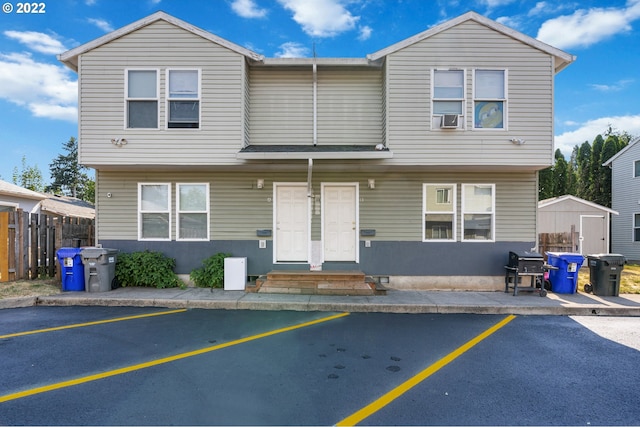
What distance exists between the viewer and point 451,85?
8273 mm

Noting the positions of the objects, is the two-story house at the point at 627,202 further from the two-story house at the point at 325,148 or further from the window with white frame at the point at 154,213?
the window with white frame at the point at 154,213

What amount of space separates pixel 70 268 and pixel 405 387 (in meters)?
8.30

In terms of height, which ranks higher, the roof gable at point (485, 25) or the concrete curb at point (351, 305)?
the roof gable at point (485, 25)

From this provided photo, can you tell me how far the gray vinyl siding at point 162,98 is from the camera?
8.09 metres

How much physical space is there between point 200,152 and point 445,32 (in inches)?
269

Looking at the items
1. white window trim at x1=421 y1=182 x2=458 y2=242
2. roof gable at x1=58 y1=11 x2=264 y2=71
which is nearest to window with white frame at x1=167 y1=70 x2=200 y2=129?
roof gable at x1=58 y1=11 x2=264 y2=71

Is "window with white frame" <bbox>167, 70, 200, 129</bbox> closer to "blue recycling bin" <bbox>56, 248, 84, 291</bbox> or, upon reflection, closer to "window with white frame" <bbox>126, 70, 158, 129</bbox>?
"window with white frame" <bbox>126, 70, 158, 129</bbox>

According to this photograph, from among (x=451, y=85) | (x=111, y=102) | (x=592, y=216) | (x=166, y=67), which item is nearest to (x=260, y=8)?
(x=166, y=67)

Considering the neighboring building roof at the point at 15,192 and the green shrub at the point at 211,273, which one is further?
the neighboring building roof at the point at 15,192

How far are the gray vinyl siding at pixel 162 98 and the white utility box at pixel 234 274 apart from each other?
252 cm

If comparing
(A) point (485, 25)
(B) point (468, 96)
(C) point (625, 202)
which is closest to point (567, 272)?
A: (B) point (468, 96)

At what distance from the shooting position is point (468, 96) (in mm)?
8203

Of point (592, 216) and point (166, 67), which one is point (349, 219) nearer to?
point (166, 67)

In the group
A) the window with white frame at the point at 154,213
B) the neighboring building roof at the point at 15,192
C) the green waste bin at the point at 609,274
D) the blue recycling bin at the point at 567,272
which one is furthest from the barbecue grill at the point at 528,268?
the neighboring building roof at the point at 15,192
